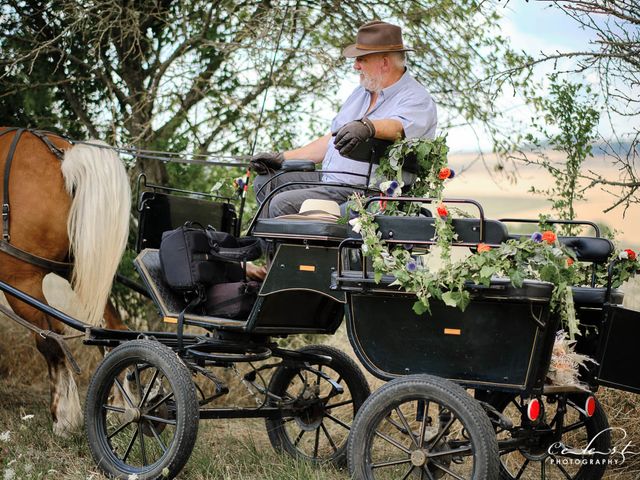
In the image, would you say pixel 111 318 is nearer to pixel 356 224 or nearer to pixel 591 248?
pixel 356 224

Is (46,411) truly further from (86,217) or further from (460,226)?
(460,226)

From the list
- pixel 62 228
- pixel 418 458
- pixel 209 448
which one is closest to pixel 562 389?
pixel 418 458

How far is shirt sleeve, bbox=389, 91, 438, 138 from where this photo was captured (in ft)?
13.8

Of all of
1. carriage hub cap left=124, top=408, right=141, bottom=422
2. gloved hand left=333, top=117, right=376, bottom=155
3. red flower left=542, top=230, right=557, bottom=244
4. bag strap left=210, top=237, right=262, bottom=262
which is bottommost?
carriage hub cap left=124, top=408, right=141, bottom=422

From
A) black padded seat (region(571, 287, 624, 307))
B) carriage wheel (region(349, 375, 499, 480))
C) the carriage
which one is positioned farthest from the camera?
black padded seat (region(571, 287, 624, 307))

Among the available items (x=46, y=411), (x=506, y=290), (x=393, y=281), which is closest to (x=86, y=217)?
(x=46, y=411)

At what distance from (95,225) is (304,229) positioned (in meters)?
1.99

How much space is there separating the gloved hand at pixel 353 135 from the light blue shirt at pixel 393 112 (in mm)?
323

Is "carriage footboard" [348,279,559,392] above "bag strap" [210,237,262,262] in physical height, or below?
below

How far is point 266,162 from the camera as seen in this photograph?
185 inches

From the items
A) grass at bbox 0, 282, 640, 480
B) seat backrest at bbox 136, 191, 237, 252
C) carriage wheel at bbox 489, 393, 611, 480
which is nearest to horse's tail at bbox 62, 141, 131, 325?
seat backrest at bbox 136, 191, 237, 252

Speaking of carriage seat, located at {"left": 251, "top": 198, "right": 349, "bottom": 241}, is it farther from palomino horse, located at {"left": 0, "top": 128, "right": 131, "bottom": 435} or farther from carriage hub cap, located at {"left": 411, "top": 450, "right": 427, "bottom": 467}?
palomino horse, located at {"left": 0, "top": 128, "right": 131, "bottom": 435}

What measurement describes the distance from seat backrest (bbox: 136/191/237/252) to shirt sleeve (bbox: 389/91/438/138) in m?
1.30

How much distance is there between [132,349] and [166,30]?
3.88 metres
